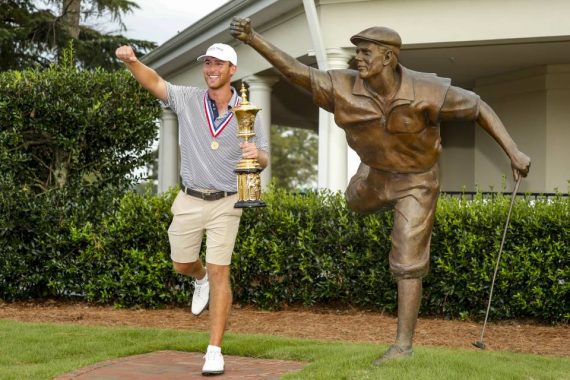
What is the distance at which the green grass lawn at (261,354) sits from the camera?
5262 mm

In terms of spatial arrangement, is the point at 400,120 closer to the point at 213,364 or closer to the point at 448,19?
the point at 213,364

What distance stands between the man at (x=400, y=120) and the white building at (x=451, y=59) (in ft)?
23.0

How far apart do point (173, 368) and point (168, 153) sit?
14.9 metres

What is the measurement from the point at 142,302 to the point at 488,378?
16.0 ft

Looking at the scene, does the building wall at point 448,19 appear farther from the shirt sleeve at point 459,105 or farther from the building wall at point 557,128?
the shirt sleeve at point 459,105

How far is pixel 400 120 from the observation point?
213 inches

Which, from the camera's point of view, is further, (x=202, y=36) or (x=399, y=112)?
(x=202, y=36)

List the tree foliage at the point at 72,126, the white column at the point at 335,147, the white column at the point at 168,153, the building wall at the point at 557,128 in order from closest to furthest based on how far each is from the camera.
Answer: the tree foliage at the point at 72,126
the white column at the point at 335,147
the building wall at the point at 557,128
the white column at the point at 168,153

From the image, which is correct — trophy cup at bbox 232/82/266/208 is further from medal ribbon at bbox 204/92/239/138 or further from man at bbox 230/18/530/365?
man at bbox 230/18/530/365

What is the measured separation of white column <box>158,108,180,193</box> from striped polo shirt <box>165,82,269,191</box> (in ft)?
46.5

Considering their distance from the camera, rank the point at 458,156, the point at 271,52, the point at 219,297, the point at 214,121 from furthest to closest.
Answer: the point at 458,156 < the point at 214,121 < the point at 219,297 < the point at 271,52

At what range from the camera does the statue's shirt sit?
17.7 feet

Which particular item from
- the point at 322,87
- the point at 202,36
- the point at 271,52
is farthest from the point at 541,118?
the point at 271,52

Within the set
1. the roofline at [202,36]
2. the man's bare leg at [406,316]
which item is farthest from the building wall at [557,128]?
the man's bare leg at [406,316]
